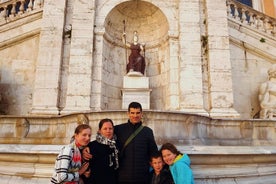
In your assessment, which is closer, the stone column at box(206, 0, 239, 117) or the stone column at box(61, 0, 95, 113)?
the stone column at box(61, 0, 95, 113)

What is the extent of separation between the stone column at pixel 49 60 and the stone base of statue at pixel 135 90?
92.0 inches

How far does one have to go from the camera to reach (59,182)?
2.28 metres

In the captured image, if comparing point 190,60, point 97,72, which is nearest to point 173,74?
point 190,60

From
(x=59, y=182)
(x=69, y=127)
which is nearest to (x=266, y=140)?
(x=69, y=127)

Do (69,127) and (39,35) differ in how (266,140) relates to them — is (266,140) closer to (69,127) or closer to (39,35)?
(69,127)

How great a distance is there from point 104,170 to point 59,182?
0.42 m

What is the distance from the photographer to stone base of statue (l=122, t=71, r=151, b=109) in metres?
9.08

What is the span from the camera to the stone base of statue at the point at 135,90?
357 inches

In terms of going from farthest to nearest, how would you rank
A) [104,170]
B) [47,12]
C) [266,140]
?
[47,12], [266,140], [104,170]

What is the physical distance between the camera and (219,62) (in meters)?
9.65

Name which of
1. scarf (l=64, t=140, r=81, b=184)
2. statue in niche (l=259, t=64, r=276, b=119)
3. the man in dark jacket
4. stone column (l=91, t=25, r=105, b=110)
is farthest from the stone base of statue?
scarf (l=64, t=140, r=81, b=184)

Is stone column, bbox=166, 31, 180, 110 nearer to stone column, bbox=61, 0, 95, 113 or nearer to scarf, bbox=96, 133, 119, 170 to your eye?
stone column, bbox=61, 0, 95, 113

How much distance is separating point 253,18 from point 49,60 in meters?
8.24

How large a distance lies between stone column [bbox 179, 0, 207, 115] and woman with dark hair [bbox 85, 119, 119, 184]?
6692mm
